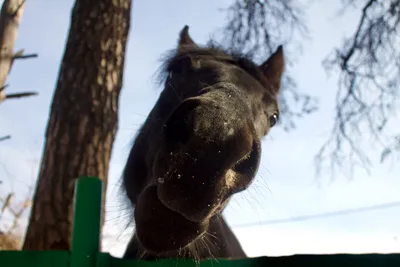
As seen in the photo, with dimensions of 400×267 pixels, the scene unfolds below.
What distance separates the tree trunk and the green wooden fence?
2026 millimetres

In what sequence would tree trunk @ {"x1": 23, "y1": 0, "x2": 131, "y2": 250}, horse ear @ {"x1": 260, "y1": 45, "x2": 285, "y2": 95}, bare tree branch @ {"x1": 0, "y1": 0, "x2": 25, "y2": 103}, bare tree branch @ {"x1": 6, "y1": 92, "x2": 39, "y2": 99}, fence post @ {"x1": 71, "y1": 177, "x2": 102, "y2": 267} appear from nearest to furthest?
fence post @ {"x1": 71, "y1": 177, "x2": 102, "y2": 267} → horse ear @ {"x1": 260, "y1": 45, "x2": 285, "y2": 95} → tree trunk @ {"x1": 23, "y1": 0, "x2": 131, "y2": 250} → bare tree branch @ {"x1": 6, "y1": 92, "x2": 39, "y2": 99} → bare tree branch @ {"x1": 0, "y1": 0, "x2": 25, "y2": 103}

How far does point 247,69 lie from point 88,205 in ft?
4.36

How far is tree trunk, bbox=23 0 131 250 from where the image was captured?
3.11 m

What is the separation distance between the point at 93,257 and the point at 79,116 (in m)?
2.42

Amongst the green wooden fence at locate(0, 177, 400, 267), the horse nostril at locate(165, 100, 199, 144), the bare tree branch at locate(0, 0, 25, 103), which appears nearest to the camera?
the green wooden fence at locate(0, 177, 400, 267)

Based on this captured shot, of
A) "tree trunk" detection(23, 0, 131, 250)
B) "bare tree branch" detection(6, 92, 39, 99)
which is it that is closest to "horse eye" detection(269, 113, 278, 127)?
"tree trunk" detection(23, 0, 131, 250)

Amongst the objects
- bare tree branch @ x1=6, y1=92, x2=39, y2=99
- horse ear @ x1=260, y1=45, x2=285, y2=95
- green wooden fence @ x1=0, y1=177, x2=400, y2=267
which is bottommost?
bare tree branch @ x1=6, y1=92, x2=39, y2=99

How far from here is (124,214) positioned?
2246 millimetres

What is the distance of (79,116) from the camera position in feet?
11.1

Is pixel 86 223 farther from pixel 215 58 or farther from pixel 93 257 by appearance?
pixel 215 58

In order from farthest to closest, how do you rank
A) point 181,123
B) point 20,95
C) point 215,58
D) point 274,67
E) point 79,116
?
point 20,95
point 79,116
point 274,67
point 215,58
point 181,123

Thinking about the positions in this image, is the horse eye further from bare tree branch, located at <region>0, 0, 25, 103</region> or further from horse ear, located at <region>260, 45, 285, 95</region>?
bare tree branch, located at <region>0, 0, 25, 103</region>

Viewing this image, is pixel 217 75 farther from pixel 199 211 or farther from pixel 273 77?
pixel 273 77

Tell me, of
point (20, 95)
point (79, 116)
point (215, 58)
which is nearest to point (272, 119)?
point (215, 58)
